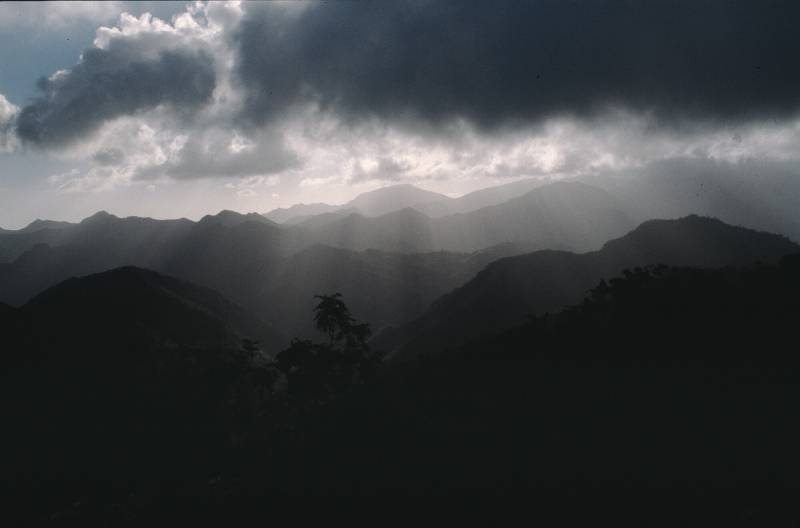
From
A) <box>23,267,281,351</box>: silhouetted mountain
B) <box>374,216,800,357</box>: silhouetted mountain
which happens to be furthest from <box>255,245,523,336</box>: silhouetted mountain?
<box>374,216,800,357</box>: silhouetted mountain

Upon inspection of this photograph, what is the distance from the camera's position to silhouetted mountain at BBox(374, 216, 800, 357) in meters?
84.2

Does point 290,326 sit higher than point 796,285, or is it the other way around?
point 796,285

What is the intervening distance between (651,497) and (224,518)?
14.8 meters

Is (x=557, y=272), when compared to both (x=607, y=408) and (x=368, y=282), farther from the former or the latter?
(x=607, y=408)

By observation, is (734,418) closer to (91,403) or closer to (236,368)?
(236,368)

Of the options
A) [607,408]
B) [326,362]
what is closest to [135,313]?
[326,362]

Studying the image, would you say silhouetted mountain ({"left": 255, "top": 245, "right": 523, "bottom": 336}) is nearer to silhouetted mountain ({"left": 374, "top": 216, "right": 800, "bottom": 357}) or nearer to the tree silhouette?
silhouetted mountain ({"left": 374, "top": 216, "right": 800, "bottom": 357})

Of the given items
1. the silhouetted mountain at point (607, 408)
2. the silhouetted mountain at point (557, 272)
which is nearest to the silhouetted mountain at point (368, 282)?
the silhouetted mountain at point (557, 272)

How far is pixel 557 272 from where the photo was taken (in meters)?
96.4

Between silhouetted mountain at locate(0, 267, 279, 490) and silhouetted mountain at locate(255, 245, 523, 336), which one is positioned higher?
silhouetted mountain at locate(255, 245, 523, 336)

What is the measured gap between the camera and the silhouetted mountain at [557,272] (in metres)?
84.2

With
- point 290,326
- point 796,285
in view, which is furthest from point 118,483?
point 290,326

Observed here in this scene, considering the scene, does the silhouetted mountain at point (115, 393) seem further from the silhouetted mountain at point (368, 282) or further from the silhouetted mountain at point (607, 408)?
the silhouetted mountain at point (368, 282)

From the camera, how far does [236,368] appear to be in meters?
53.9
